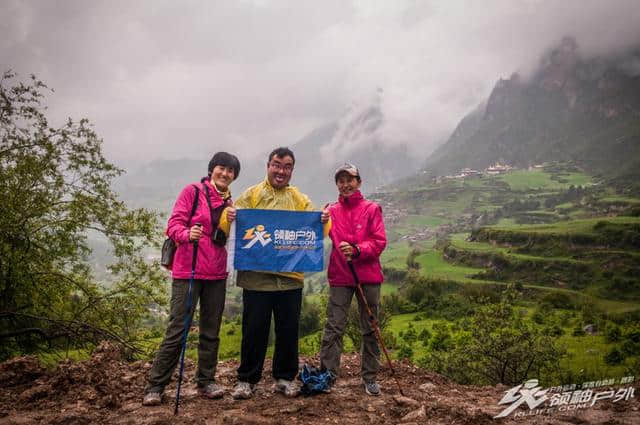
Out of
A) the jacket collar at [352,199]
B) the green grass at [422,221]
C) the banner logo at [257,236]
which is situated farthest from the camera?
the green grass at [422,221]

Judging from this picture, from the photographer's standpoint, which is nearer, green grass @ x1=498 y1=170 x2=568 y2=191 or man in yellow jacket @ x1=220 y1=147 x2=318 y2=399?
man in yellow jacket @ x1=220 y1=147 x2=318 y2=399

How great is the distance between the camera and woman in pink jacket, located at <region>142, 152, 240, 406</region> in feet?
15.8

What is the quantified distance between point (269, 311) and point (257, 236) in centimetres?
108

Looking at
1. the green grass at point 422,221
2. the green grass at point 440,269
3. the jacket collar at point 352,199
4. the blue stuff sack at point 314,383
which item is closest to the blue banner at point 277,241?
the jacket collar at point 352,199

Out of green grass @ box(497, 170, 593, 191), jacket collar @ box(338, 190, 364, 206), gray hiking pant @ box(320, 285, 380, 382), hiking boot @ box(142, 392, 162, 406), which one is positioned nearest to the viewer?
hiking boot @ box(142, 392, 162, 406)

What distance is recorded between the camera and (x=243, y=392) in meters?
4.93

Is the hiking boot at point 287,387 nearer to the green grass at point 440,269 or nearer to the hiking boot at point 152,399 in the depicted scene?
the hiking boot at point 152,399

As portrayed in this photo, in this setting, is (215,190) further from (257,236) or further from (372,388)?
(372,388)

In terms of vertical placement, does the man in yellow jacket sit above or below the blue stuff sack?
A: above

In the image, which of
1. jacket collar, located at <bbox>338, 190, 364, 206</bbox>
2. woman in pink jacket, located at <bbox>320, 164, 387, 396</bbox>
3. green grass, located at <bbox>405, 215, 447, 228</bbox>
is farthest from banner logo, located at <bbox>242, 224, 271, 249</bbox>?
green grass, located at <bbox>405, 215, 447, 228</bbox>

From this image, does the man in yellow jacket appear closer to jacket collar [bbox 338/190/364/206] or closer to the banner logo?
the banner logo

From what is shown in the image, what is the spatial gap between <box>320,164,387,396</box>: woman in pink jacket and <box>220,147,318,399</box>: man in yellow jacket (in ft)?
1.82

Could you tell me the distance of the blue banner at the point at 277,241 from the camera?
16.8 feet

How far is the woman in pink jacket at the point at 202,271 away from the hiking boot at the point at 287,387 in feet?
2.66
